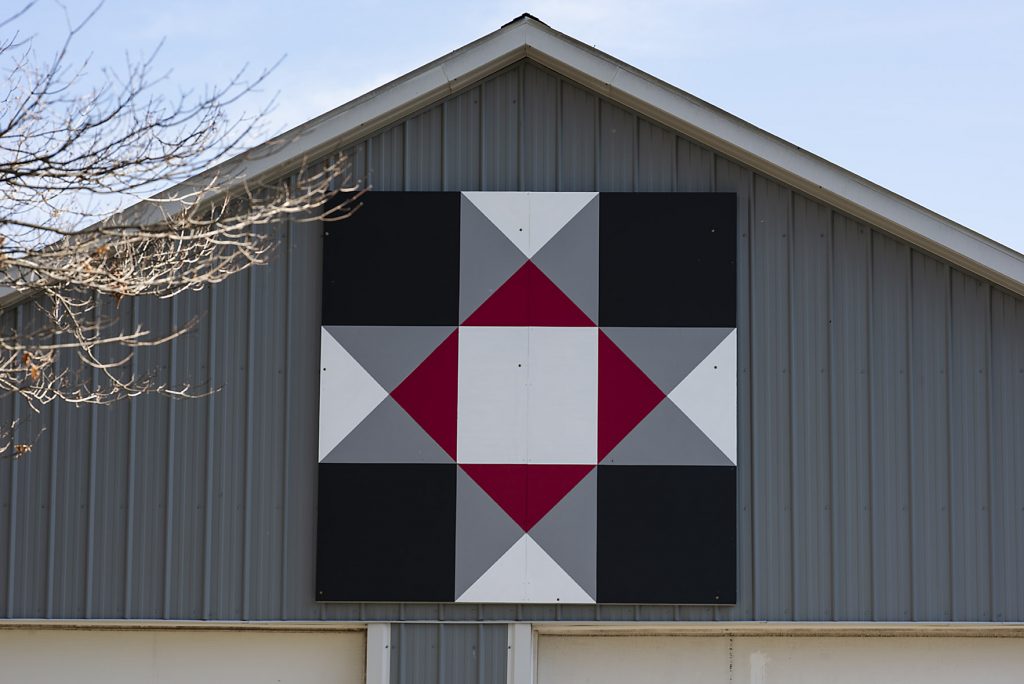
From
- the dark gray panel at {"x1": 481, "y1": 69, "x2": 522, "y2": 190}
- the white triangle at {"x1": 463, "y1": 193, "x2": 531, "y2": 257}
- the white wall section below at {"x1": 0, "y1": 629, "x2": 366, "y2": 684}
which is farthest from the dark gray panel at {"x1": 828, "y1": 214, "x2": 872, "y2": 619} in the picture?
the white wall section below at {"x1": 0, "y1": 629, "x2": 366, "y2": 684}

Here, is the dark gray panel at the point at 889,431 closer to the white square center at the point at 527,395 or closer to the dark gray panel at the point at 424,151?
the white square center at the point at 527,395

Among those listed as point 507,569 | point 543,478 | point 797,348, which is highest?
point 797,348

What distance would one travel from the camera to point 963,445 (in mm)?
9875

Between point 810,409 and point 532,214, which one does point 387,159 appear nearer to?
point 532,214

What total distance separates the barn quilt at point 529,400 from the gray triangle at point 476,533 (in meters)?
0.01

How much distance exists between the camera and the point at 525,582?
970 centimetres

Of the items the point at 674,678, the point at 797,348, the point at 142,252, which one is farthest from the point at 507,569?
the point at 142,252

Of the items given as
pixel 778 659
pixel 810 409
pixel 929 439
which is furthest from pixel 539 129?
pixel 778 659

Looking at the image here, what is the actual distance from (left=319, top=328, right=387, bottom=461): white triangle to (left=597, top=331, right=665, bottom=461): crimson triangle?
64.6 inches

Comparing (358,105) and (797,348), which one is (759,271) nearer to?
(797,348)

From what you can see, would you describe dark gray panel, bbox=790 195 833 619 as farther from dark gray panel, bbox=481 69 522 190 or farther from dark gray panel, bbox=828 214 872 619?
dark gray panel, bbox=481 69 522 190

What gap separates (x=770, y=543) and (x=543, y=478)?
1763 mm

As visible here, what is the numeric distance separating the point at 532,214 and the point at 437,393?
154 cm

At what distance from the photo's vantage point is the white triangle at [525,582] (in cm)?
969
